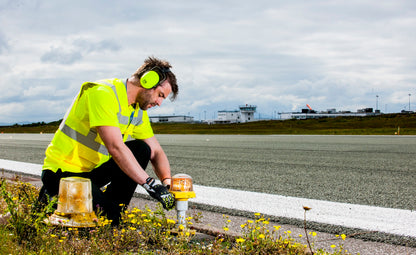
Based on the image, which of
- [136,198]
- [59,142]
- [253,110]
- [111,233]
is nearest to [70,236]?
[111,233]

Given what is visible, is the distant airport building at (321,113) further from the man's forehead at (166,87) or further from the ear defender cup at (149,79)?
the ear defender cup at (149,79)

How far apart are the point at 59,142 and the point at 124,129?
0.58m

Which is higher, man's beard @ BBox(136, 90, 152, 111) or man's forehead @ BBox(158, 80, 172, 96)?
man's forehead @ BBox(158, 80, 172, 96)

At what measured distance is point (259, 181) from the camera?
6945 millimetres

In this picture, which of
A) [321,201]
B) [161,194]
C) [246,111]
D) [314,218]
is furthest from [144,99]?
[246,111]

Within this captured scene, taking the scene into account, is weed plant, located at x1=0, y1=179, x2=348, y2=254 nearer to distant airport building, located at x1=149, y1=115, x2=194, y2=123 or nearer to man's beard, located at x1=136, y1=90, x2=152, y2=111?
man's beard, located at x1=136, y1=90, x2=152, y2=111

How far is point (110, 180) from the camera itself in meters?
3.90

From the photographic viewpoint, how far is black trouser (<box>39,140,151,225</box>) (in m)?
3.56

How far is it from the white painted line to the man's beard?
182 centimetres

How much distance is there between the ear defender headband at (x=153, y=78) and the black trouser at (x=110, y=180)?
2.47ft

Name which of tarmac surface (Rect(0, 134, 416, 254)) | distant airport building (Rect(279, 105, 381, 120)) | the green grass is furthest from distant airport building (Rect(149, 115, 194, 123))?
tarmac surface (Rect(0, 134, 416, 254))

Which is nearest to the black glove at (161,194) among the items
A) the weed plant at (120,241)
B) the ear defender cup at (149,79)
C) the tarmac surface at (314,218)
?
the weed plant at (120,241)

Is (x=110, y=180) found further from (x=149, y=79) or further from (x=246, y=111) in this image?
(x=246, y=111)

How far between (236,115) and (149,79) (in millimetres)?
173733
